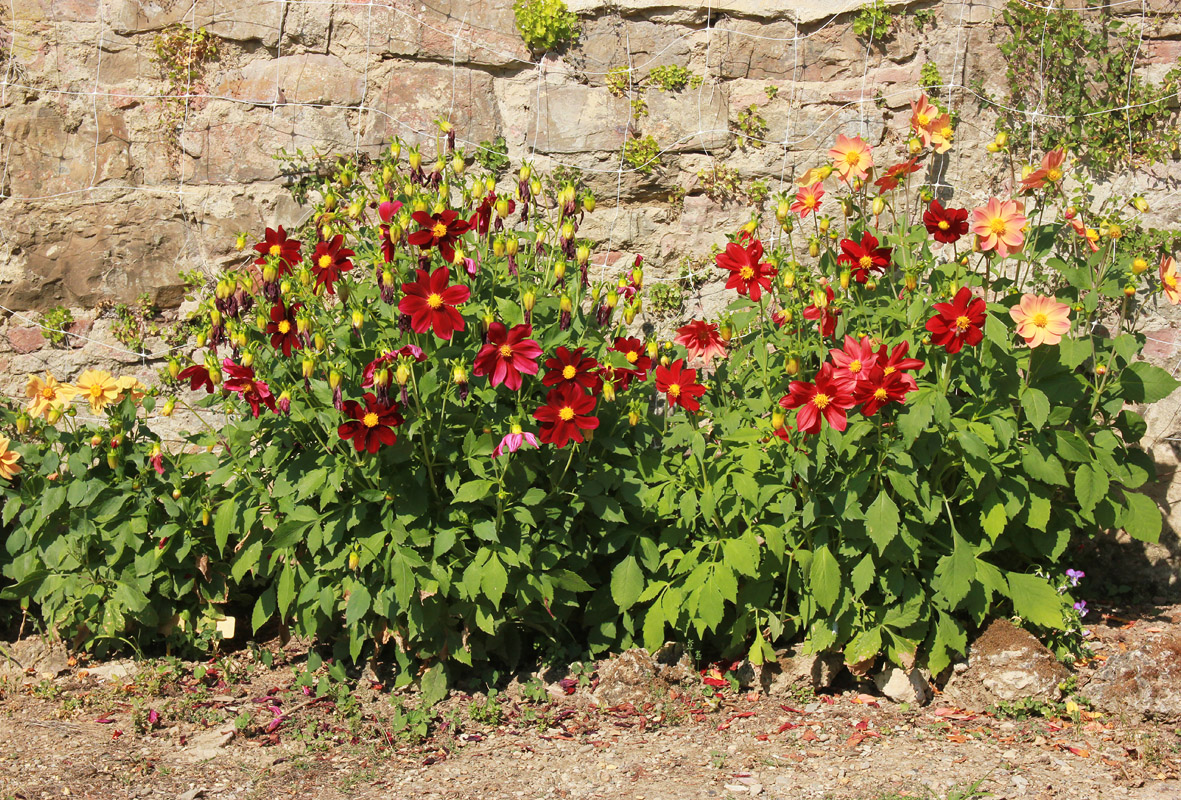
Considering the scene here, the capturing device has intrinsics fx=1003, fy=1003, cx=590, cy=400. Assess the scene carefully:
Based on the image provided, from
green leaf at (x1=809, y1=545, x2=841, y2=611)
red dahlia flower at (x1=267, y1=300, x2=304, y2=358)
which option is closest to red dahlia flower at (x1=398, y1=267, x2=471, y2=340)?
red dahlia flower at (x1=267, y1=300, x2=304, y2=358)

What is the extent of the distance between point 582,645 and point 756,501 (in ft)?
3.06

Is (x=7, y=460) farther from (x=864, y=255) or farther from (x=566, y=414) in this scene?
(x=864, y=255)

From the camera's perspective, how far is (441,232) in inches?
115

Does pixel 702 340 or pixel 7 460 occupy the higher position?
pixel 702 340

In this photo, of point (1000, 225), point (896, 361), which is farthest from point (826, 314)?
point (1000, 225)

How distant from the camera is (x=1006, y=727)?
303 cm

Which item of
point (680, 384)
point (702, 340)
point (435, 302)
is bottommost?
point (680, 384)

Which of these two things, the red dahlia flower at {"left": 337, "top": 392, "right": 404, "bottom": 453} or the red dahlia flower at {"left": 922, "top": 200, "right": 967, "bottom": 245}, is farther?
the red dahlia flower at {"left": 922, "top": 200, "right": 967, "bottom": 245}

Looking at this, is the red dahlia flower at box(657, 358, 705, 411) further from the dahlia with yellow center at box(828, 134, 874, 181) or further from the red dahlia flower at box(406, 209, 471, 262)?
→ the dahlia with yellow center at box(828, 134, 874, 181)

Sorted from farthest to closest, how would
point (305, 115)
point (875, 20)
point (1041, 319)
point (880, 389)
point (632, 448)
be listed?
1. point (305, 115)
2. point (875, 20)
3. point (632, 448)
4. point (1041, 319)
5. point (880, 389)

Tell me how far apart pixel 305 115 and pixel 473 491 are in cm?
230

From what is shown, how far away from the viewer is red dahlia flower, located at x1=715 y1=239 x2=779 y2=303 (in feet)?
10.4

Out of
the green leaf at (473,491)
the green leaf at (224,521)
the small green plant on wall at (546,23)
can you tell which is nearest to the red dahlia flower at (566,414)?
the green leaf at (473,491)

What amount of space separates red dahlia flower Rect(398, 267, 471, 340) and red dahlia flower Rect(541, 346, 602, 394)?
284 millimetres
